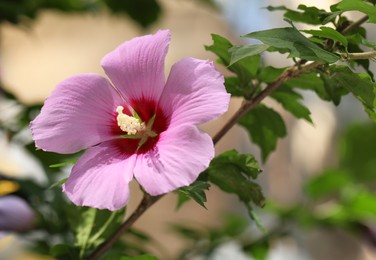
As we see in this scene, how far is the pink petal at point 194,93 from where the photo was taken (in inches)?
13.9

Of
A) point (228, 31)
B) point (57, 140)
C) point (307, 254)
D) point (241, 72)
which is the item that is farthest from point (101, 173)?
point (228, 31)

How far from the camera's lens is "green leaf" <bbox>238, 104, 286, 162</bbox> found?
0.49 m

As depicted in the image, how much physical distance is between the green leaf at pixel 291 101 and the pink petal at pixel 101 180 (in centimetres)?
15

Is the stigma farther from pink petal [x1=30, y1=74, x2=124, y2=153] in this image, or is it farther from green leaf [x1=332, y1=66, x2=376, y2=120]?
green leaf [x1=332, y1=66, x2=376, y2=120]

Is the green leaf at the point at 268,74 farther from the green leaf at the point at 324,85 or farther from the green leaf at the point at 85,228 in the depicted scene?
the green leaf at the point at 85,228

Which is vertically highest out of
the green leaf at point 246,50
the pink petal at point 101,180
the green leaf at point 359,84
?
the green leaf at point 246,50

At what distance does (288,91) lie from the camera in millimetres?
472

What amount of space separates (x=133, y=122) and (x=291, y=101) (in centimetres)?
14

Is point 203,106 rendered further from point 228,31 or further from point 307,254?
point 228,31

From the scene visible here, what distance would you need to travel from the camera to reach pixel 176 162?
0.34m

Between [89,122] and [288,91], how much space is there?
0.16 metres

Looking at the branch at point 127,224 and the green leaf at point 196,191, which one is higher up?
the green leaf at point 196,191

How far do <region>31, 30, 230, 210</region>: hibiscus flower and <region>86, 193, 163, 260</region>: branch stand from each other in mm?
40

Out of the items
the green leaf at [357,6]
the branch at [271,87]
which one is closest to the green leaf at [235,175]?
the branch at [271,87]
